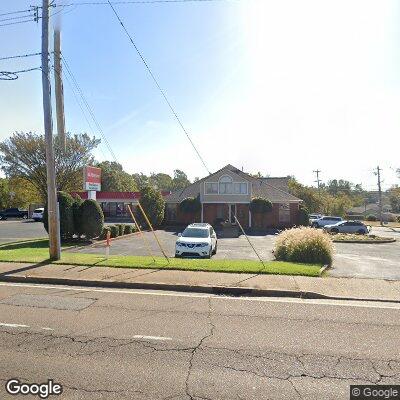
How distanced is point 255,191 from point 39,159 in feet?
94.8

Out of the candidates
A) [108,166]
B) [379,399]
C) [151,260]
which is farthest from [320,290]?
[108,166]

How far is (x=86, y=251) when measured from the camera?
1827 cm

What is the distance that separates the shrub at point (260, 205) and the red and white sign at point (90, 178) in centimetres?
2253

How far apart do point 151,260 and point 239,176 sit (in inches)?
1026

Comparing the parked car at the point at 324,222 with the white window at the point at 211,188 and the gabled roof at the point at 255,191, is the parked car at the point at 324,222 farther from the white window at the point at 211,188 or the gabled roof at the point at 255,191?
the white window at the point at 211,188

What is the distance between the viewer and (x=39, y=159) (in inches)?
1921

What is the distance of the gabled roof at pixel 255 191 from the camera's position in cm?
3853

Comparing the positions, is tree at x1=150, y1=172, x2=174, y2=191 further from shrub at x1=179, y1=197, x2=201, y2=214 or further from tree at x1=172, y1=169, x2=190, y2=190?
shrub at x1=179, y1=197, x2=201, y2=214

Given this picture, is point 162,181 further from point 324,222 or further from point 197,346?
point 197,346

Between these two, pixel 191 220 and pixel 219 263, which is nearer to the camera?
pixel 219 263

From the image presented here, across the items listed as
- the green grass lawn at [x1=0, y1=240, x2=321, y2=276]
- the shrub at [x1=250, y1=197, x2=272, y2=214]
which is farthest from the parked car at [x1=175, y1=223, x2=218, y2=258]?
the shrub at [x1=250, y1=197, x2=272, y2=214]

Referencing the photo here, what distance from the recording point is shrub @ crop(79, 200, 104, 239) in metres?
21.3

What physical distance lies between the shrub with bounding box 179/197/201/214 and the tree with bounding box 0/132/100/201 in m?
19.3

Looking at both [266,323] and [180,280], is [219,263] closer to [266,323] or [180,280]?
[180,280]
